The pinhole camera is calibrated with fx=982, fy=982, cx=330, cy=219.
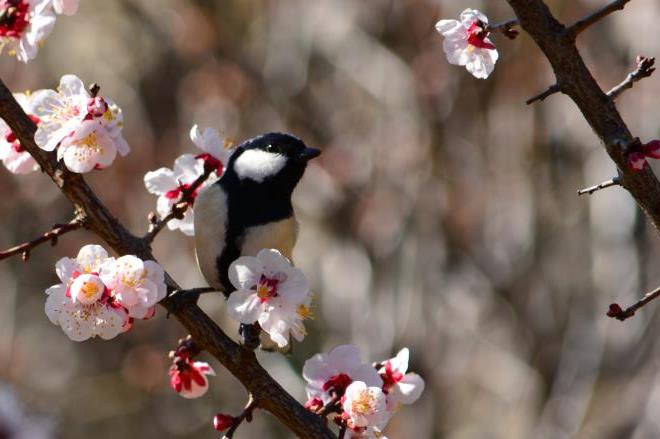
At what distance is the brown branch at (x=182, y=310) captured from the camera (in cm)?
206

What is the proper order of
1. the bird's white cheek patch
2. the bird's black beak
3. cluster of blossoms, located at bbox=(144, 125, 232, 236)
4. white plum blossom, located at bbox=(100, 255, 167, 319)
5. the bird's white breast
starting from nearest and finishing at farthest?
white plum blossom, located at bbox=(100, 255, 167, 319) → cluster of blossoms, located at bbox=(144, 125, 232, 236) → the bird's white breast → the bird's white cheek patch → the bird's black beak

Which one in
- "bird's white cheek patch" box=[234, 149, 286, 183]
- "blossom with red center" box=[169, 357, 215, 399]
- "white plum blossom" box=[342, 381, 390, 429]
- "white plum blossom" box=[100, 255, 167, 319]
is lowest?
"white plum blossom" box=[342, 381, 390, 429]

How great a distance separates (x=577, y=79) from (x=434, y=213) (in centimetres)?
408

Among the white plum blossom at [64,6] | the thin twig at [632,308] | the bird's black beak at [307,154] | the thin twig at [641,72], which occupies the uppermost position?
the white plum blossom at [64,6]

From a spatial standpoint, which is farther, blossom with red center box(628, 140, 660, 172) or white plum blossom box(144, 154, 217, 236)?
white plum blossom box(144, 154, 217, 236)

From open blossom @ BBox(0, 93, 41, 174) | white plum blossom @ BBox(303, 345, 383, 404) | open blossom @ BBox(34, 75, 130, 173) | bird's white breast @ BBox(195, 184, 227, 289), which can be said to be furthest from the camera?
bird's white breast @ BBox(195, 184, 227, 289)

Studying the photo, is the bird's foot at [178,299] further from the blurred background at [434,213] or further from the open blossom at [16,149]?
the blurred background at [434,213]

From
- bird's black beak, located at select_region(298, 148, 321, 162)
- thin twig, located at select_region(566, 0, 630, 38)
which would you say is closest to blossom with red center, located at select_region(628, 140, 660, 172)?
thin twig, located at select_region(566, 0, 630, 38)

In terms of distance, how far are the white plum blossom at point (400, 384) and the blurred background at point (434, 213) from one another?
10.6ft

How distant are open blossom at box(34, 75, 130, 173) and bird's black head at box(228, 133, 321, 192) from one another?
0.75 meters

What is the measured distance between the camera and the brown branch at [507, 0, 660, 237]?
171 centimetres

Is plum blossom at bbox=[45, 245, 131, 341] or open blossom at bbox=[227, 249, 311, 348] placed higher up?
plum blossom at bbox=[45, 245, 131, 341]

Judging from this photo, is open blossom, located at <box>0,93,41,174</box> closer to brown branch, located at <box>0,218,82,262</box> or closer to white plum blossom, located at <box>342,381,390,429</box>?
brown branch, located at <box>0,218,82,262</box>

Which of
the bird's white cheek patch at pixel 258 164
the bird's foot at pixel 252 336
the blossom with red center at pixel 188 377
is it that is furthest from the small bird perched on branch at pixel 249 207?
the bird's foot at pixel 252 336
